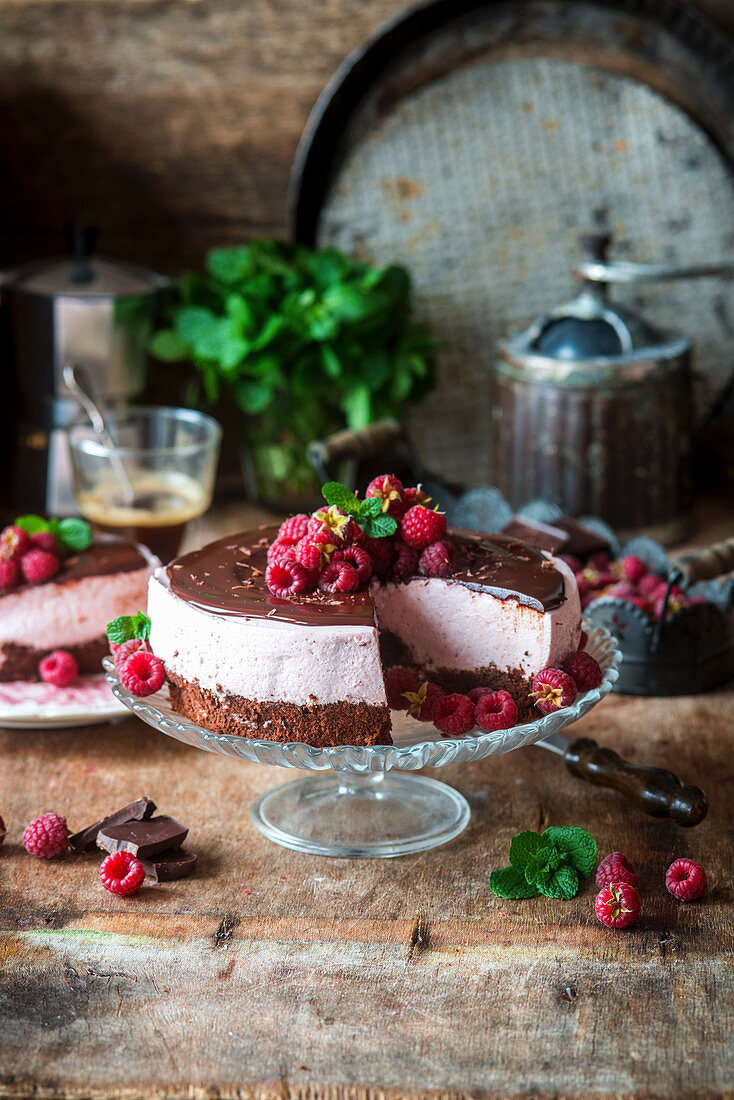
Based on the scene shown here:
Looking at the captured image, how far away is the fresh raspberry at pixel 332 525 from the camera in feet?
4.40

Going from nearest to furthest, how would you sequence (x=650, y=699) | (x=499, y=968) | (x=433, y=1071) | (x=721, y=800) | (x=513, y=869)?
(x=433, y=1071) → (x=499, y=968) → (x=513, y=869) → (x=721, y=800) → (x=650, y=699)

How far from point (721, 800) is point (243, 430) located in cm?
146

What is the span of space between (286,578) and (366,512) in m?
0.13

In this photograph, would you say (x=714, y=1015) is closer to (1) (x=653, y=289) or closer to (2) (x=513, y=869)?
(2) (x=513, y=869)

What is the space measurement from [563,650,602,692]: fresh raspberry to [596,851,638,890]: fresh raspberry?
197 millimetres

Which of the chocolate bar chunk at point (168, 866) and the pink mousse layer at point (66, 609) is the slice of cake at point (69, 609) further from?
the chocolate bar chunk at point (168, 866)

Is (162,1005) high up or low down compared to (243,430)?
down

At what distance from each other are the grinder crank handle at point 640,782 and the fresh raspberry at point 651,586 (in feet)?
1.55

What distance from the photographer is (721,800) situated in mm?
1479

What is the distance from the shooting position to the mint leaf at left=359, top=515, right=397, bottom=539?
1362 mm

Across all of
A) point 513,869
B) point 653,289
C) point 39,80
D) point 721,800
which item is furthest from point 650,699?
point 39,80

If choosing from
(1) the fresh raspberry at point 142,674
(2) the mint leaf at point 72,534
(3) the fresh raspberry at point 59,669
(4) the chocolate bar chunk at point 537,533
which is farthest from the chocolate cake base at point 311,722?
(4) the chocolate bar chunk at point 537,533

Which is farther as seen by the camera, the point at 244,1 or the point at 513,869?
the point at 244,1

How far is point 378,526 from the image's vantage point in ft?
4.48
